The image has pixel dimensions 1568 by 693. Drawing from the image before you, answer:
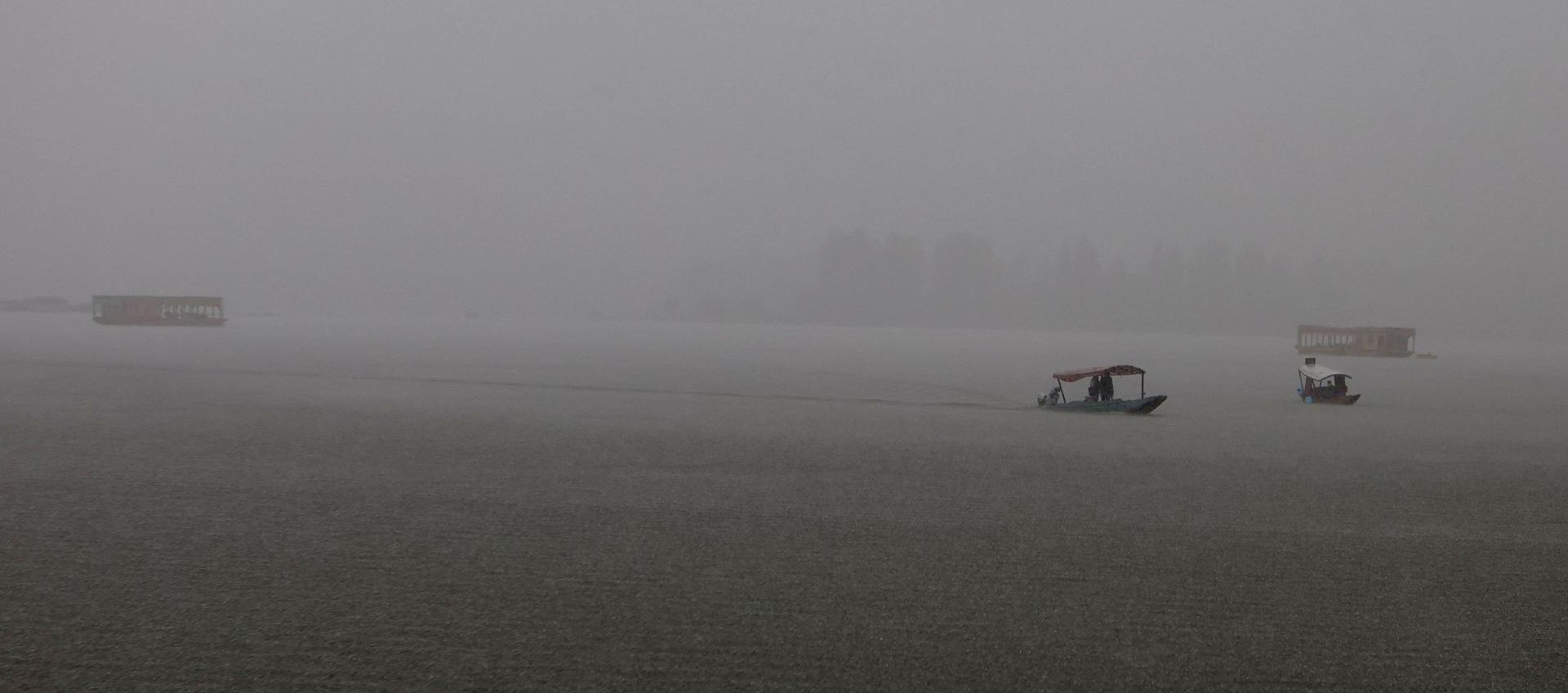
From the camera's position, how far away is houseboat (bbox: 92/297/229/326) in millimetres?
72375

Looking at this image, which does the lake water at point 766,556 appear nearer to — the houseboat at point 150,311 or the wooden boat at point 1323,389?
the wooden boat at point 1323,389

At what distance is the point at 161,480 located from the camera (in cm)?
1035

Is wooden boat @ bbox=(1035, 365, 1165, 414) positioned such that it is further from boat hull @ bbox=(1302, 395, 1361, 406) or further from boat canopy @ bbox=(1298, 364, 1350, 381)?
boat hull @ bbox=(1302, 395, 1361, 406)

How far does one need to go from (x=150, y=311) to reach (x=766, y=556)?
269 ft

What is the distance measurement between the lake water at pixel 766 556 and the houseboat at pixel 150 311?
213ft

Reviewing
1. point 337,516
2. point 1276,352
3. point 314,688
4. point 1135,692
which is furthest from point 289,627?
point 1276,352

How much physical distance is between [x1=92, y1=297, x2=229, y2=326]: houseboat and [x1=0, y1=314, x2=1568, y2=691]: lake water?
64824mm

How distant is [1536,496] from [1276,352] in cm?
6208

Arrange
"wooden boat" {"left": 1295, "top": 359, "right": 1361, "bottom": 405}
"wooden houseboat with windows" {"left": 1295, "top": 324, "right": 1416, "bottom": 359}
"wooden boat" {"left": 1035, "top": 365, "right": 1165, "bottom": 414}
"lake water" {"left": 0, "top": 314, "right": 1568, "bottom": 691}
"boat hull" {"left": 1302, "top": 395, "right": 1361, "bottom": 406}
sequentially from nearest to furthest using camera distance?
"lake water" {"left": 0, "top": 314, "right": 1568, "bottom": 691} → "wooden boat" {"left": 1035, "top": 365, "right": 1165, "bottom": 414} → "boat hull" {"left": 1302, "top": 395, "right": 1361, "bottom": 406} → "wooden boat" {"left": 1295, "top": 359, "right": 1361, "bottom": 405} → "wooden houseboat with windows" {"left": 1295, "top": 324, "right": 1416, "bottom": 359}

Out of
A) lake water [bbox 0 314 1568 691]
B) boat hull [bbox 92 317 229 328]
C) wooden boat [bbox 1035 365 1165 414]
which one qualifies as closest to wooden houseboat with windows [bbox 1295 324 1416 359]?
wooden boat [bbox 1035 365 1165 414]

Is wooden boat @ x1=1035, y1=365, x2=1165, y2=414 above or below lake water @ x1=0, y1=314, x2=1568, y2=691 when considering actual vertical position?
above

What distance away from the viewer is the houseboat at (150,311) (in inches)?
2849

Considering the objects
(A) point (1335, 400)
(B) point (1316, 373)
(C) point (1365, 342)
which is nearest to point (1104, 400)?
(B) point (1316, 373)

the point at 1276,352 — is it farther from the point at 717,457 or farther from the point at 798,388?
the point at 717,457
